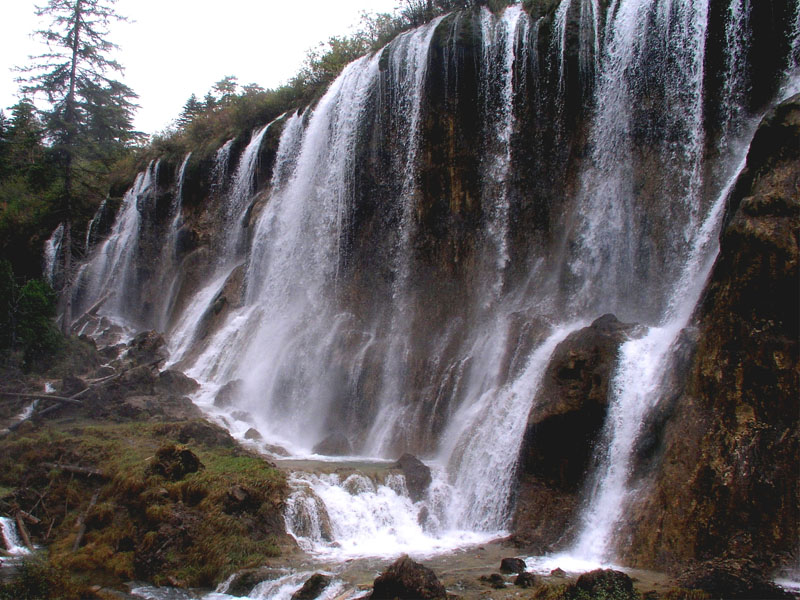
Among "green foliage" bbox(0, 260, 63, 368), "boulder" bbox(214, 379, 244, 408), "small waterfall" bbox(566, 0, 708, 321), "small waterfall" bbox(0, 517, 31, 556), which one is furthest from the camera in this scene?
"boulder" bbox(214, 379, 244, 408)

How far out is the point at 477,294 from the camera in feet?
61.1

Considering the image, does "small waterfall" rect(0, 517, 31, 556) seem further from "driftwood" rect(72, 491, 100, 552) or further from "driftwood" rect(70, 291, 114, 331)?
"driftwood" rect(70, 291, 114, 331)

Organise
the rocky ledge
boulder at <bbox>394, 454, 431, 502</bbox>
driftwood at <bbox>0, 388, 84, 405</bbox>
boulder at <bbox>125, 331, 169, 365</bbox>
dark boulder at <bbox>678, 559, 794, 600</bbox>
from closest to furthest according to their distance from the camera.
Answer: dark boulder at <bbox>678, 559, 794, 600</bbox>, the rocky ledge, boulder at <bbox>394, 454, 431, 502</bbox>, driftwood at <bbox>0, 388, 84, 405</bbox>, boulder at <bbox>125, 331, 169, 365</bbox>

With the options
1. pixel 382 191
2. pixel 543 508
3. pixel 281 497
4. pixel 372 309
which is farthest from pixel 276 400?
pixel 543 508

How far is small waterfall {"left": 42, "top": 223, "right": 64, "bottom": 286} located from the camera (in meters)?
35.1

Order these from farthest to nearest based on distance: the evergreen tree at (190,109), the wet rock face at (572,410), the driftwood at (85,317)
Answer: the evergreen tree at (190,109) → the driftwood at (85,317) → the wet rock face at (572,410)

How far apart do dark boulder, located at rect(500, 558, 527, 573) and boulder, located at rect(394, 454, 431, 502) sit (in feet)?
11.0

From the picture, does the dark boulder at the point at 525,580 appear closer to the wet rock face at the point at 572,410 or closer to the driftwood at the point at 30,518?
the wet rock face at the point at 572,410

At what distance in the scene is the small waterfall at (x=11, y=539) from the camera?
9.76m

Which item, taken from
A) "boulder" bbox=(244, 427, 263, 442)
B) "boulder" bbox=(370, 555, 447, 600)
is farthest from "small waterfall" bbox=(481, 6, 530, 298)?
"boulder" bbox=(370, 555, 447, 600)

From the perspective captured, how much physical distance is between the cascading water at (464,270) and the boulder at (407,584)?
278 cm

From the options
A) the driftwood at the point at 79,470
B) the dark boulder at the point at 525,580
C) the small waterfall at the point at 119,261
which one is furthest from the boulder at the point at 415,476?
the small waterfall at the point at 119,261

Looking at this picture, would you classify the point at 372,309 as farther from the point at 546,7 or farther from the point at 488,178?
the point at 546,7

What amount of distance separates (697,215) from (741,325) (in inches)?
229
